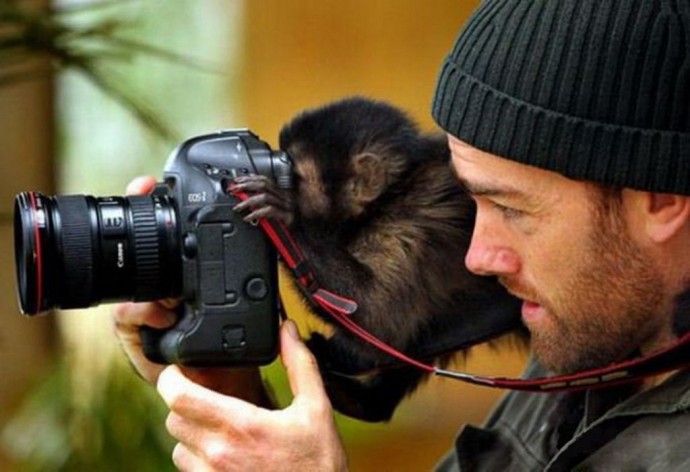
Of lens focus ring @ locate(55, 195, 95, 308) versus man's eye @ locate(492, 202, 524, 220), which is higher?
man's eye @ locate(492, 202, 524, 220)

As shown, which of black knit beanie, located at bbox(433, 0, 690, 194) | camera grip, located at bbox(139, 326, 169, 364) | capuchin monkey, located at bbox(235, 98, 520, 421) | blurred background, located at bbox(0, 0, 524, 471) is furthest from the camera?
blurred background, located at bbox(0, 0, 524, 471)

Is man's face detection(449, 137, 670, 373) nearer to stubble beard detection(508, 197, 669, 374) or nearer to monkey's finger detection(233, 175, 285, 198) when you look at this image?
stubble beard detection(508, 197, 669, 374)

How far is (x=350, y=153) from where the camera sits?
6.87 ft

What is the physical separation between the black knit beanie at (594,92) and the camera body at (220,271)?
0.30 meters

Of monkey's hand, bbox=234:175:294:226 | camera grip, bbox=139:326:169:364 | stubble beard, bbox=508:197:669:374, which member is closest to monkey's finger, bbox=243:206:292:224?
monkey's hand, bbox=234:175:294:226

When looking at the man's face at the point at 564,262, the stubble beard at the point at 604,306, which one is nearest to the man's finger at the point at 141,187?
the man's face at the point at 564,262

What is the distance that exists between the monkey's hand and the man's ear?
0.43 metres

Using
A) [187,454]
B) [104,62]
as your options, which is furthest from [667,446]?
[104,62]

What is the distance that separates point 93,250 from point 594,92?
1.92 feet

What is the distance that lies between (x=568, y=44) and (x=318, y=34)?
1.79 m

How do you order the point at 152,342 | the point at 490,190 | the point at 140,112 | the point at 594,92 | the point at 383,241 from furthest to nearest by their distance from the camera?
the point at 140,112, the point at 383,241, the point at 152,342, the point at 490,190, the point at 594,92

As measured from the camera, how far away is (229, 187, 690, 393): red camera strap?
1653 millimetres

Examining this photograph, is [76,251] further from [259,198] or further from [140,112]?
[140,112]

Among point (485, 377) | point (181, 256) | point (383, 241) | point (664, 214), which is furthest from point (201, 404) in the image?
point (664, 214)
